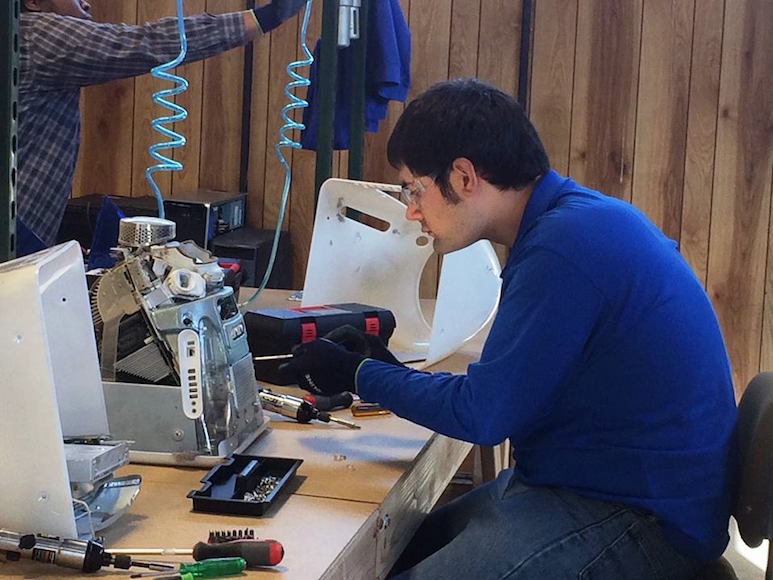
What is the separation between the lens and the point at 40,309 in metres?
1.01

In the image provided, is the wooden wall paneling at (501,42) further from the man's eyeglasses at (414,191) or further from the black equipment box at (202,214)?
the man's eyeglasses at (414,191)

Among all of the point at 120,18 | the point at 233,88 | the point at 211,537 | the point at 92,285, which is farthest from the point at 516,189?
the point at 120,18

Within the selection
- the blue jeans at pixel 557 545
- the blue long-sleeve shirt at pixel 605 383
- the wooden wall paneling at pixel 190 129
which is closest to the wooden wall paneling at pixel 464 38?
the wooden wall paneling at pixel 190 129

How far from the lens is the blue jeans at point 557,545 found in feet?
4.29

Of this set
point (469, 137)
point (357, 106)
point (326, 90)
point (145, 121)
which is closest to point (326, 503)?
point (469, 137)

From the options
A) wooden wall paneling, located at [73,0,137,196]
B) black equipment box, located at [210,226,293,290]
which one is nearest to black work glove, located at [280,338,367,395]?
black equipment box, located at [210,226,293,290]

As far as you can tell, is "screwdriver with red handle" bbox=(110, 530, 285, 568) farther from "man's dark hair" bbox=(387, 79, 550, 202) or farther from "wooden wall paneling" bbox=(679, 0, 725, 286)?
"wooden wall paneling" bbox=(679, 0, 725, 286)

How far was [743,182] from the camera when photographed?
383cm

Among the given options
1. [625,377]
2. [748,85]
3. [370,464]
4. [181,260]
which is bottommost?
[370,464]

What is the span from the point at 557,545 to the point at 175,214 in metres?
2.48

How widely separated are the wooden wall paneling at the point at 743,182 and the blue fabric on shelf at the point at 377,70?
1271 mm

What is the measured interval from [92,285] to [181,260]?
0.12 m

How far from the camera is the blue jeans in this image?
51.4 inches

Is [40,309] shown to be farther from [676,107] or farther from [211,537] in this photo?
[676,107]
